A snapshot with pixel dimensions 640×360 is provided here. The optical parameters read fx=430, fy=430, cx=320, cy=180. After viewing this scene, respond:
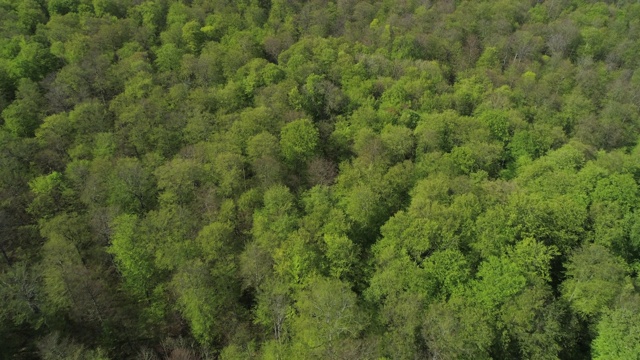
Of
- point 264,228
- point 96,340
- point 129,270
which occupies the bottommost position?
point 96,340

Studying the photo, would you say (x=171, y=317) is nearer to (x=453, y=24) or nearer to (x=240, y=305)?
(x=240, y=305)

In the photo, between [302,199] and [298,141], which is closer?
[302,199]

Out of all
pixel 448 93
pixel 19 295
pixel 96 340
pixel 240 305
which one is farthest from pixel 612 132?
pixel 19 295

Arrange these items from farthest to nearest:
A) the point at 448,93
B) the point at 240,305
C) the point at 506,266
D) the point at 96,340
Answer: the point at 448,93, the point at 240,305, the point at 96,340, the point at 506,266

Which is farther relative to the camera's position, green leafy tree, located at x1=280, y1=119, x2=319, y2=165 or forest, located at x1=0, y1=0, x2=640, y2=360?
green leafy tree, located at x1=280, y1=119, x2=319, y2=165

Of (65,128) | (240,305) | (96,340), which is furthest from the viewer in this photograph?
(65,128)

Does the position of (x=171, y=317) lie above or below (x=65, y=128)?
below

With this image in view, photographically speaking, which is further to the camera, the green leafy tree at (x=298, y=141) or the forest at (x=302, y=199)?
the green leafy tree at (x=298, y=141)

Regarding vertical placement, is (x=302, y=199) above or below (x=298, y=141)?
below
